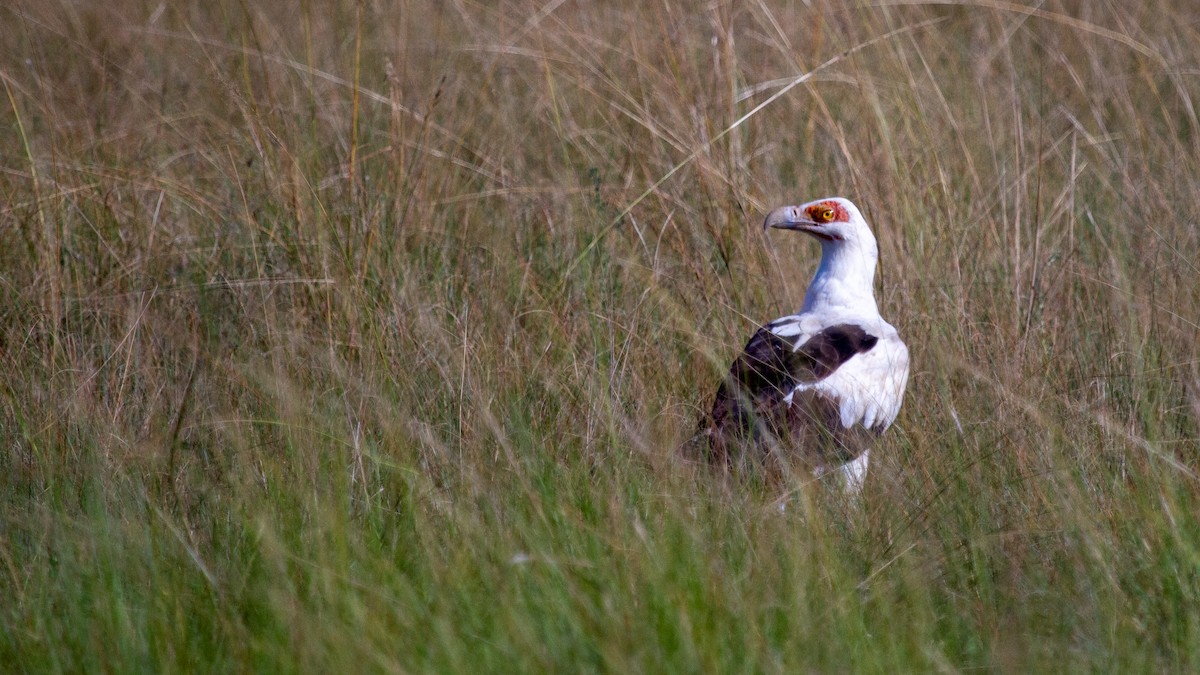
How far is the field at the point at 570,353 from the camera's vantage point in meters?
2.44

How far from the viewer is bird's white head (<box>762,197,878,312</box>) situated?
3.91 metres

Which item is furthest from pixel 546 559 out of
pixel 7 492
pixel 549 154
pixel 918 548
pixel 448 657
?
pixel 549 154

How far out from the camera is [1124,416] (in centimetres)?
342

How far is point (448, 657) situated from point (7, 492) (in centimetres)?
141

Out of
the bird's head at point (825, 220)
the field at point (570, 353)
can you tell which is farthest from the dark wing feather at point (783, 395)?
the bird's head at point (825, 220)

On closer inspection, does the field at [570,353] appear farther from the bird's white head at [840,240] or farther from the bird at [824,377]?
the bird's white head at [840,240]

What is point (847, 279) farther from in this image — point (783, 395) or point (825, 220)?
point (783, 395)

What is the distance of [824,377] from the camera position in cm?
356

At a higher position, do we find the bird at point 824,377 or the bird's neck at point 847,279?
the bird's neck at point 847,279

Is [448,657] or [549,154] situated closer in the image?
[448,657]

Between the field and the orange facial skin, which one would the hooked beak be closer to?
the orange facial skin

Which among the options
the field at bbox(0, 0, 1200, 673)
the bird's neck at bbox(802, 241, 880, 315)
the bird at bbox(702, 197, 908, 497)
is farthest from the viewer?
the bird's neck at bbox(802, 241, 880, 315)

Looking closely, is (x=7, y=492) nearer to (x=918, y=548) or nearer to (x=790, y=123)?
(x=918, y=548)

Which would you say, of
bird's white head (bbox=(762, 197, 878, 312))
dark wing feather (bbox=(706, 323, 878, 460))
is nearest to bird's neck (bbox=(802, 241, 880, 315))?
bird's white head (bbox=(762, 197, 878, 312))
